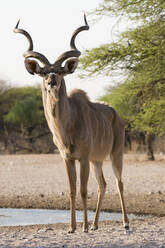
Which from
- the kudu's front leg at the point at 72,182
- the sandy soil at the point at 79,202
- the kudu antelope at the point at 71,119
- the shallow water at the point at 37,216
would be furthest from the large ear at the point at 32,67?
the shallow water at the point at 37,216

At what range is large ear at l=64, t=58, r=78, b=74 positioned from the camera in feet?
16.4

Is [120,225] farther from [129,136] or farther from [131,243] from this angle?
[129,136]

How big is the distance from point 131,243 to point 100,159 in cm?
137

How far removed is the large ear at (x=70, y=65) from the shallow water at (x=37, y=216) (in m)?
2.43

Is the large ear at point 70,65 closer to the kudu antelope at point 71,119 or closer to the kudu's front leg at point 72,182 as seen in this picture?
the kudu antelope at point 71,119

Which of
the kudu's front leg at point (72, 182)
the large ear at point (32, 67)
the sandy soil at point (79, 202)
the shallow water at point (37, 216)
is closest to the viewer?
the sandy soil at point (79, 202)

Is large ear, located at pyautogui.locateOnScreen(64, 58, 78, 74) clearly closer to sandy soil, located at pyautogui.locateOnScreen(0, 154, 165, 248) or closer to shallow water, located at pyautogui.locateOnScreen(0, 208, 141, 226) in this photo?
sandy soil, located at pyautogui.locateOnScreen(0, 154, 165, 248)

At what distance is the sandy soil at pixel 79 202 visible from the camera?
4.81 m

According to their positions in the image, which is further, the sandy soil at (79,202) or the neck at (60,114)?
the neck at (60,114)

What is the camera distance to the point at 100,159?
5809 millimetres

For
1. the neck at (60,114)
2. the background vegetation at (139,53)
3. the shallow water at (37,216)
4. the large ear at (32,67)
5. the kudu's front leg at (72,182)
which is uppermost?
the background vegetation at (139,53)

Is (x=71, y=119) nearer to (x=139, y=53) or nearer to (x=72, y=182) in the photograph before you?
(x=72, y=182)

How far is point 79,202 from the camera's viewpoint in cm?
796

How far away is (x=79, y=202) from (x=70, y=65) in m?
3.49
